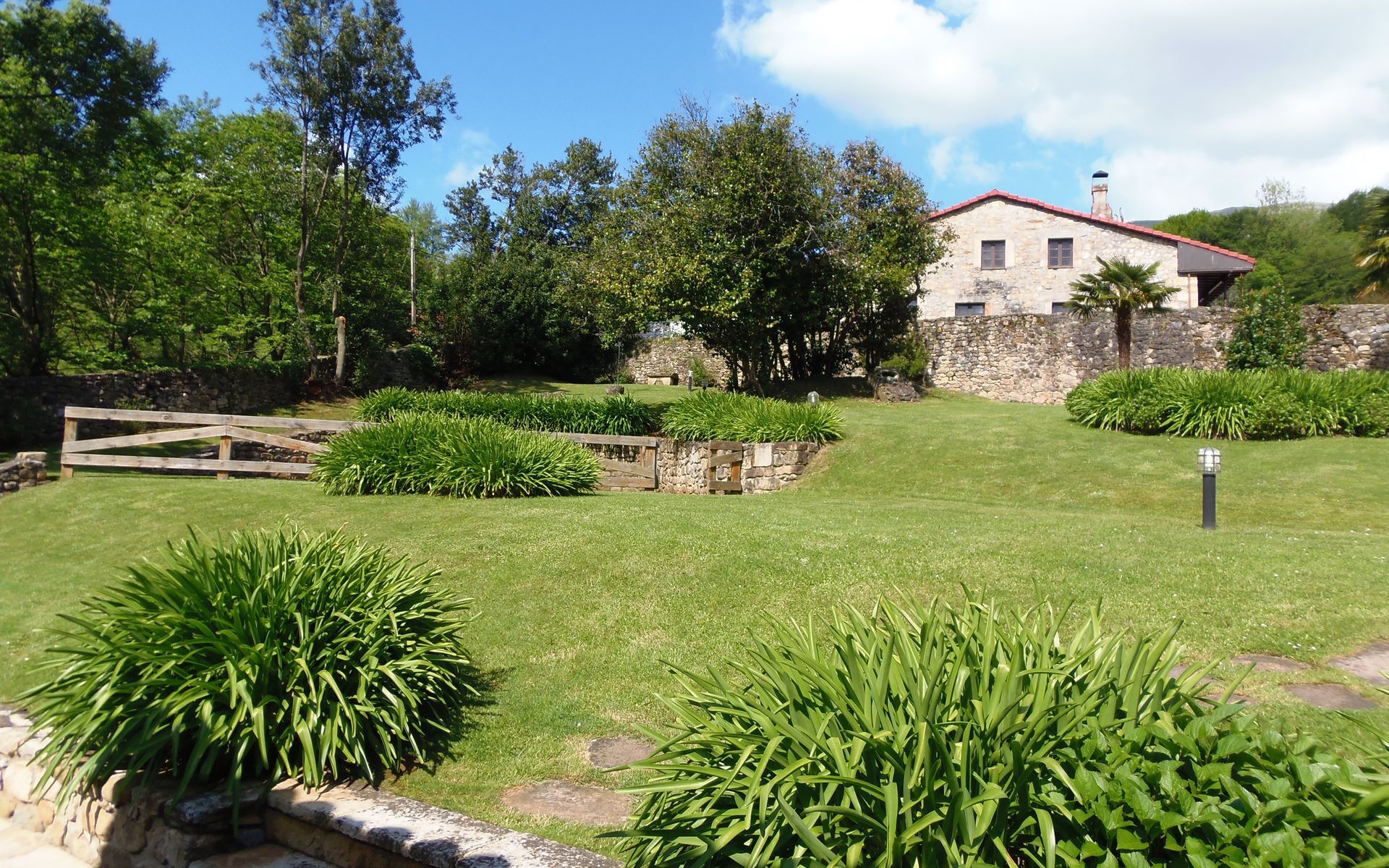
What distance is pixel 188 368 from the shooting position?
21.7 meters

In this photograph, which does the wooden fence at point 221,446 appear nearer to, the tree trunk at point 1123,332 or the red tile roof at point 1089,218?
the tree trunk at point 1123,332

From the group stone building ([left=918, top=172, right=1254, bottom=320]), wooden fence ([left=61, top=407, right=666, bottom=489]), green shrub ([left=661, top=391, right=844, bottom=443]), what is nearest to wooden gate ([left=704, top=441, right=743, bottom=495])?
green shrub ([left=661, top=391, right=844, bottom=443])

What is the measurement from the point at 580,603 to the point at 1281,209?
247ft

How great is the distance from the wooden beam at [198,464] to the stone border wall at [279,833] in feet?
28.0

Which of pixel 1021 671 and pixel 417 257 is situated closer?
pixel 1021 671

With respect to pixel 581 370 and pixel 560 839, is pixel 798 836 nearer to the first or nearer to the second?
pixel 560 839

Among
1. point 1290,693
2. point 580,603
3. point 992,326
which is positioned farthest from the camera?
point 992,326

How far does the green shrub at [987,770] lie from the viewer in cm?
230

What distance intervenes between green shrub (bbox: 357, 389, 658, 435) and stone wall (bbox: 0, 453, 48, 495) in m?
5.33

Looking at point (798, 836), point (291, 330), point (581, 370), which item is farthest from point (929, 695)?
Answer: point (581, 370)

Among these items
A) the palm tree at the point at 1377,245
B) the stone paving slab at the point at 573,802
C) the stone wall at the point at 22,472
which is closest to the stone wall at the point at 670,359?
the palm tree at the point at 1377,245

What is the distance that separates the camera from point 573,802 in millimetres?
3977

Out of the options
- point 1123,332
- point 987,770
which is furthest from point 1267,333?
point 987,770

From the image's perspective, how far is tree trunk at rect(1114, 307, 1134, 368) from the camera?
21.2 metres
